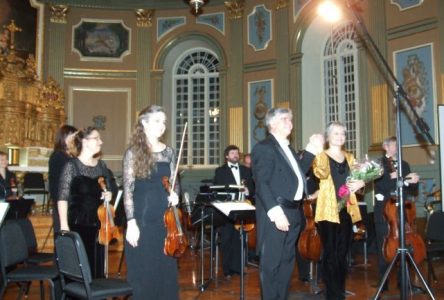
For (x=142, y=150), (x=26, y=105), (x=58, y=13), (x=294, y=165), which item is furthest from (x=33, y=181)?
(x=294, y=165)

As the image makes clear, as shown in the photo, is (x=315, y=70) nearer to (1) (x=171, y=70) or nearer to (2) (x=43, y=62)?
(1) (x=171, y=70)

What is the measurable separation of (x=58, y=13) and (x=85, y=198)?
11.2 m

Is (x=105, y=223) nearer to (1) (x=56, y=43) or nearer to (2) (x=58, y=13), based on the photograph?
(1) (x=56, y=43)

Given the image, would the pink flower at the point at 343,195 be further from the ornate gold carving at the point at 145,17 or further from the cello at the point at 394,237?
the ornate gold carving at the point at 145,17

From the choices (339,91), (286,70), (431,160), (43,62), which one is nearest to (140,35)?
(43,62)

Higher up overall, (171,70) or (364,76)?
(171,70)

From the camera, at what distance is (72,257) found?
3.69 m

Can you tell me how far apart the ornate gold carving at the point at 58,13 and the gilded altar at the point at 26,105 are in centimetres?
135

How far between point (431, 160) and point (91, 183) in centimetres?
708

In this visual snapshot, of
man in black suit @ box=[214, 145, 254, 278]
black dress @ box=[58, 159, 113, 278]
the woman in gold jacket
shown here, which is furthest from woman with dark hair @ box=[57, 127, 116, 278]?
man in black suit @ box=[214, 145, 254, 278]

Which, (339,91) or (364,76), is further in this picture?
(339,91)

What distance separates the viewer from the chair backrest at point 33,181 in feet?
39.3

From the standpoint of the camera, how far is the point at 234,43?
13.8 meters

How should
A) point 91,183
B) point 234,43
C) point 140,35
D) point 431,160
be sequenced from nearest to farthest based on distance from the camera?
1. point 91,183
2. point 431,160
3. point 234,43
4. point 140,35
